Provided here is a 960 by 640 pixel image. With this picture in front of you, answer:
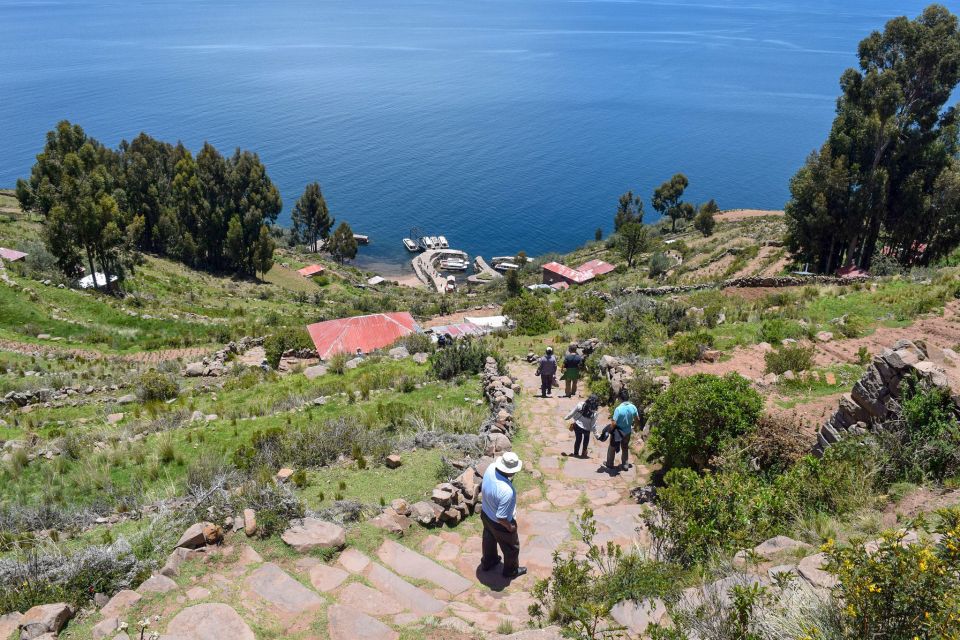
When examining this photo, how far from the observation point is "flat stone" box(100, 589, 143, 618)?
625cm

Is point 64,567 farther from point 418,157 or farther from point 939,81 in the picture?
point 418,157

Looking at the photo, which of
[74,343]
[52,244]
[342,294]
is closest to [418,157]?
[342,294]

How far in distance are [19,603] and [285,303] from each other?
3210 cm

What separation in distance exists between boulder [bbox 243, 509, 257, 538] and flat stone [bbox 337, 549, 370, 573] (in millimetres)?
1190

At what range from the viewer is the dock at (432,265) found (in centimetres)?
7069

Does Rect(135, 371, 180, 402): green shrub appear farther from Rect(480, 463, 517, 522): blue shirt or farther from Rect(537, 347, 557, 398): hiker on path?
Rect(480, 463, 517, 522): blue shirt

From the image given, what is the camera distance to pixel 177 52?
171125 millimetres

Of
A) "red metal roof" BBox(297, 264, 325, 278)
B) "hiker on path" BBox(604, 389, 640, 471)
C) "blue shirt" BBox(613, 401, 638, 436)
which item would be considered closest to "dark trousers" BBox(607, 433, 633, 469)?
"hiker on path" BBox(604, 389, 640, 471)

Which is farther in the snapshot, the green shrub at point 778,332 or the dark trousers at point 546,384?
the green shrub at point 778,332

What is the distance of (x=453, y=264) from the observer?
250 ft

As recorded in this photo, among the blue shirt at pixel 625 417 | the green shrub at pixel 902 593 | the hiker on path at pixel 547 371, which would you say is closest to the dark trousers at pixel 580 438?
the blue shirt at pixel 625 417

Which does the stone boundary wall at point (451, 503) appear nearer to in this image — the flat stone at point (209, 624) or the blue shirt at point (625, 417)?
the blue shirt at point (625, 417)

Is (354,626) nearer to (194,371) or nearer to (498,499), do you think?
(498,499)

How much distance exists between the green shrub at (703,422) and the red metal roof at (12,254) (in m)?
35.3
